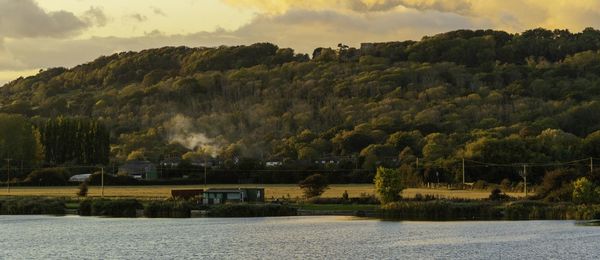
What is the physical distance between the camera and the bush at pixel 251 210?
10294 cm

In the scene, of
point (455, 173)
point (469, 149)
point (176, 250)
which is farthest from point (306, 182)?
point (176, 250)

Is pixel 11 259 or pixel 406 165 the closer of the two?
pixel 11 259

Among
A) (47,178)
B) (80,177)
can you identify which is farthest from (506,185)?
(47,178)

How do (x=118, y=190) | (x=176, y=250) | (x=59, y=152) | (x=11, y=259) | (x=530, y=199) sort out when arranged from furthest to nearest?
(x=59, y=152) → (x=118, y=190) → (x=530, y=199) → (x=176, y=250) → (x=11, y=259)

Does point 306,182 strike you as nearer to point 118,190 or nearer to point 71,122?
point 118,190

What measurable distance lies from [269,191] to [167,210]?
29.4 meters

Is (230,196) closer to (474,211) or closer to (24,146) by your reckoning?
(474,211)

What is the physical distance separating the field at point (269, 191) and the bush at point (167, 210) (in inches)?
671

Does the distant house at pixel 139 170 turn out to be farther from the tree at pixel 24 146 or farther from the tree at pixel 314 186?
the tree at pixel 314 186

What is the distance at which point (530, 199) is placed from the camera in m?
106

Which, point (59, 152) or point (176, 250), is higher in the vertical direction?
point (59, 152)

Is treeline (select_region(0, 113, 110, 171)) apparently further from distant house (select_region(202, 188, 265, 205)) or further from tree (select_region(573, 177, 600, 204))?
tree (select_region(573, 177, 600, 204))

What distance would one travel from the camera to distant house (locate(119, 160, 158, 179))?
162 meters

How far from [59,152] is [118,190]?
51598mm
